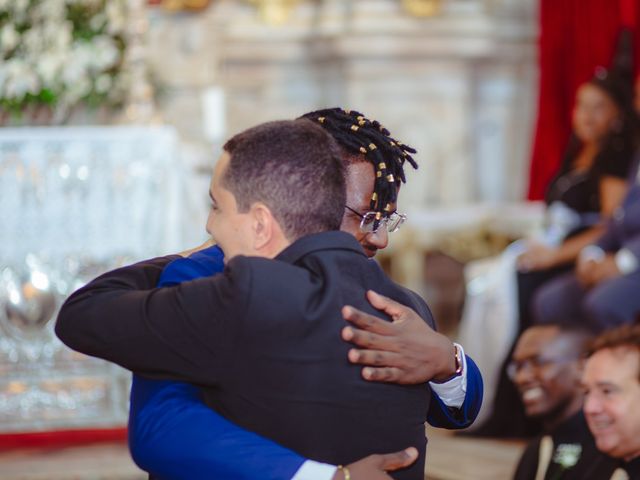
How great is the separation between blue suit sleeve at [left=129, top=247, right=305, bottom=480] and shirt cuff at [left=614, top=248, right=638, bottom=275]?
367 centimetres

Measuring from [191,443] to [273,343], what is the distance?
6.9 inches

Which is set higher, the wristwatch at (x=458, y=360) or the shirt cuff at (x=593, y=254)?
the wristwatch at (x=458, y=360)

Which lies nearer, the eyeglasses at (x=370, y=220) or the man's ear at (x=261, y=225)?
the man's ear at (x=261, y=225)

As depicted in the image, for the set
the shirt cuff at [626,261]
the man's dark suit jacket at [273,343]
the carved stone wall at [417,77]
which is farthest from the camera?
the carved stone wall at [417,77]

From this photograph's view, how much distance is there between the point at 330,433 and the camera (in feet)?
5.22

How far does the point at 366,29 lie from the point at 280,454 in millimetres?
6621

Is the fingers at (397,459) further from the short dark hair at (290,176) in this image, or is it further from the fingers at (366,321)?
the short dark hair at (290,176)

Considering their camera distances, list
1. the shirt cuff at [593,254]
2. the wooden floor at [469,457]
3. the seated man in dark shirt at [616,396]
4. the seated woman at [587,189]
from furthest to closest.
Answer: the seated woman at [587,189] → the shirt cuff at [593,254] → the wooden floor at [469,457] → the seated man in dark shirt at [616,396]

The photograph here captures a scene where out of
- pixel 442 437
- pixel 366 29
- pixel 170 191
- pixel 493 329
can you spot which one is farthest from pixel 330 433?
pixel 366 29

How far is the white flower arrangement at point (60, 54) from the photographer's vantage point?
5320 mm

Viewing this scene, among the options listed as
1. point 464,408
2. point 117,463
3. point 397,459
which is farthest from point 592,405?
point 117,463

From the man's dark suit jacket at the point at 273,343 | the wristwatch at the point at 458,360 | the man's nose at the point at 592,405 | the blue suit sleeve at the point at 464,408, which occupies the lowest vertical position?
the man's nose at the point at 592,405

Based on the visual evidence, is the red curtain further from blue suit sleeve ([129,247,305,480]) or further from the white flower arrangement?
blue suit sleeve ([129,247,305,480])

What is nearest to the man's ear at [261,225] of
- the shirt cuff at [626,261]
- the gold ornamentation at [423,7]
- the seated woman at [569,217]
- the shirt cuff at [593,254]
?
the shirt cuff at [626,261]
